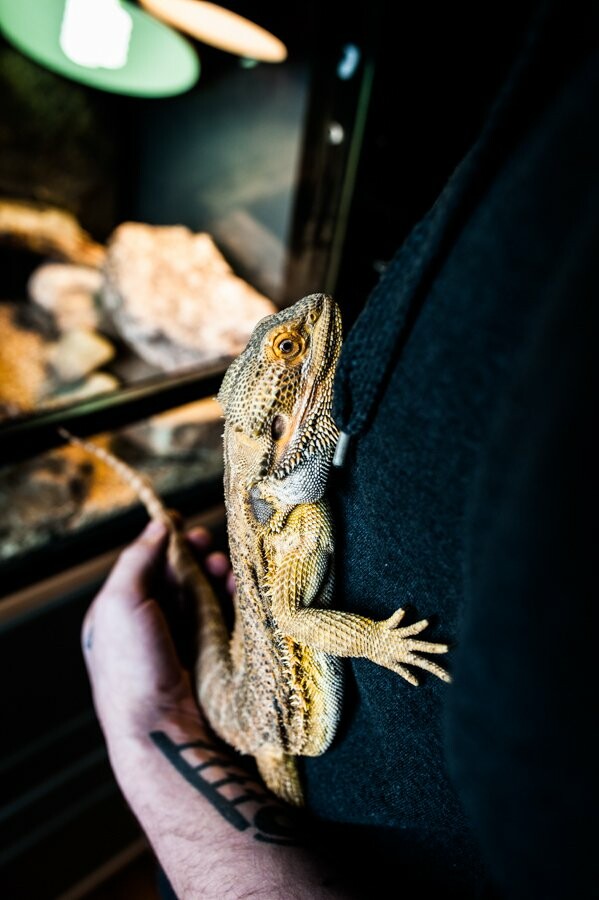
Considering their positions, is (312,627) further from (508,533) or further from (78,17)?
(78,17)

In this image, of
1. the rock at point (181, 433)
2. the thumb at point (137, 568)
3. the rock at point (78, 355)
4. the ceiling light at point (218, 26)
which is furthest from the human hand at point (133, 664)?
the ceiling light at point (218, 26)

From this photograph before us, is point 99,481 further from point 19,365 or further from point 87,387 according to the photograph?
point 19,365

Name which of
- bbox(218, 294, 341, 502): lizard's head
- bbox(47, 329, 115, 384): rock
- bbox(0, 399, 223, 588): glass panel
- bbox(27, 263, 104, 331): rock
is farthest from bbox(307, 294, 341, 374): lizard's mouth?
bbox(27, 263, 104, 331): rock

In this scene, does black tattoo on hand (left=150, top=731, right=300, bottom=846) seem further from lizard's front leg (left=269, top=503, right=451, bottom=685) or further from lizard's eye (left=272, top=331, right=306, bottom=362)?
lizard's eye (left=272, top=331, right=306, bottom=362)

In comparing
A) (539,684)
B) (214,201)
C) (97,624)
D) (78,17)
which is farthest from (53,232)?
(539,684)

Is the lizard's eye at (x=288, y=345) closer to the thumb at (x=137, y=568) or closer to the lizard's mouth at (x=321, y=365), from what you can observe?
the lizard's mouth at (x=321, y=365)
